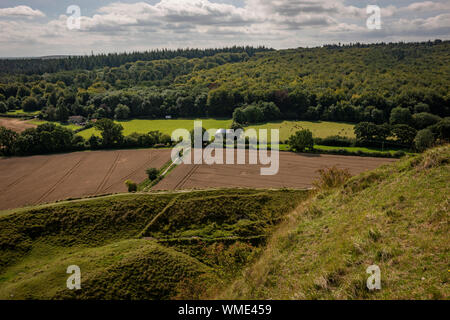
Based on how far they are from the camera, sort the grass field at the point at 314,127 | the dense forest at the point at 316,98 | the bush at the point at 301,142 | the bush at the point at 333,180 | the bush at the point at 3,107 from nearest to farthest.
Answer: the bush at the point at 333,180
the bush at the point at 301,142
the grass field at the point at 314,127
the dense forest at the point at 316,98
the bush at the point at 3,107

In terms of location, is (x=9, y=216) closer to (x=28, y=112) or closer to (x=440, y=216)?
(x=440, y=216)

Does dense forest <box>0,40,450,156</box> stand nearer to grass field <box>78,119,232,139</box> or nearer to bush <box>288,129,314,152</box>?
grass field <box>78,119,232,139</box>

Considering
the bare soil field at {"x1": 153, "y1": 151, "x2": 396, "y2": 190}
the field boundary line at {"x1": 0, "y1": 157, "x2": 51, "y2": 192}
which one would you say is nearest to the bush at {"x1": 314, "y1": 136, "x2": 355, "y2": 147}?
the bare soil field at {"x1": 153, "y1": 151, "x2": 396, "y2": 190}

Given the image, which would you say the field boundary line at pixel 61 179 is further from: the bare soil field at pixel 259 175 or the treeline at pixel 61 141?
the bare soil field at pixel 259 175

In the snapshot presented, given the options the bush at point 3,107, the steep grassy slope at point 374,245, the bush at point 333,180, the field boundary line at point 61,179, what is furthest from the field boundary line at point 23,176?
the bush at point 3,107

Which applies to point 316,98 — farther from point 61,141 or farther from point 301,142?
point 61,141

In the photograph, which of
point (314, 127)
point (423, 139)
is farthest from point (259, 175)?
point (314, 127)
